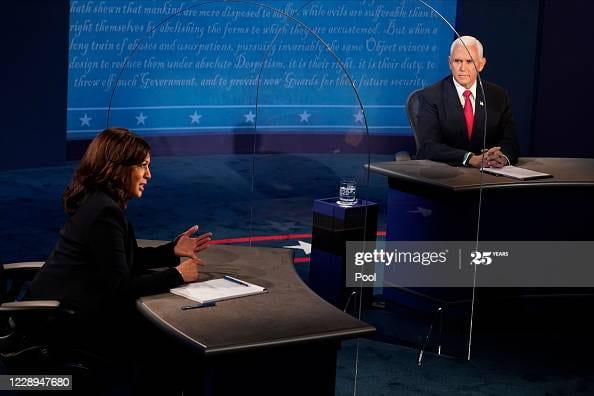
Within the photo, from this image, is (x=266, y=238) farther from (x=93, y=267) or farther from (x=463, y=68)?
(x=93, y=267)

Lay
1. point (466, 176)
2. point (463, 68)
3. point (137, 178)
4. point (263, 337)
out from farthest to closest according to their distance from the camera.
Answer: point (463, 68)
point (466, 176)
point (137, 178)
point (263, 337)

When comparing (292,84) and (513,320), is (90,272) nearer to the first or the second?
(513,320)

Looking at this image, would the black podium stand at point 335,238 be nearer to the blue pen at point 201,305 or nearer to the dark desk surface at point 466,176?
the dark desk surface at point 466,176

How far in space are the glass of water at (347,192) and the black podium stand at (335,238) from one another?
0.04 meters

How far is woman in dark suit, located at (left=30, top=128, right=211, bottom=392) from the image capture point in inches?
144

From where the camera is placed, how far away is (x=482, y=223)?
5664 mm

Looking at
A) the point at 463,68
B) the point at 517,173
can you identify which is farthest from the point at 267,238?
the point at 517,173

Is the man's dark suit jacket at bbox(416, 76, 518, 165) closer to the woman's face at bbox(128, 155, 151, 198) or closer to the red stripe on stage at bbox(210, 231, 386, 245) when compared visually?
the red stripe on stage at bbox(210, 231, 386, 245)

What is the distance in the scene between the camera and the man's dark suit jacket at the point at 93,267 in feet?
11.9

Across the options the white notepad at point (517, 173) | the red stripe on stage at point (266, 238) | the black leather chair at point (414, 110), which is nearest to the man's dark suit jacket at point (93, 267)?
the white notepad at point (517, 173)

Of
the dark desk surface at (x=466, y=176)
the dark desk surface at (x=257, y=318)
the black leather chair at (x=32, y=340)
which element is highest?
the dark desk surface at (x=466, y=176)

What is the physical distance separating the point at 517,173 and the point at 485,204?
263 millimetres

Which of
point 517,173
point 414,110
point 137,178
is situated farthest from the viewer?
point 414,110

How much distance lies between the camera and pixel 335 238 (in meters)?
5.63
